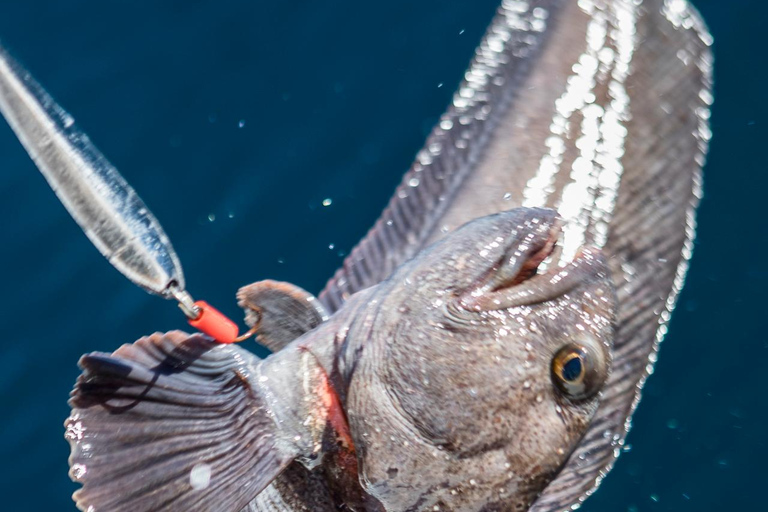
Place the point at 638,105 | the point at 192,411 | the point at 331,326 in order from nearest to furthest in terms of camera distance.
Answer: the point at 192,411
the point at 331,326
the point at 638,105

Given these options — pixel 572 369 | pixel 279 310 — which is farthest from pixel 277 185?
pixel 572 369

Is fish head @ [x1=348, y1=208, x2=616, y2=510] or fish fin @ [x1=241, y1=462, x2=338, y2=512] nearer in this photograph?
fish head @ [x1=348, y1=208, x2=616, y2=510]

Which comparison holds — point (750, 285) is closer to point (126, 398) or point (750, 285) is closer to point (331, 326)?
point (331, 326)

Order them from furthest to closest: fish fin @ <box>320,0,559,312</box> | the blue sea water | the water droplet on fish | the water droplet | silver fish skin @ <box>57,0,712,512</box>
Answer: the blue sea water < fish fin @ <box>320,0,559,312</box> < silver fish skin @ <box>57,0,712,512</box> < the water droplet < the water droplet on fish

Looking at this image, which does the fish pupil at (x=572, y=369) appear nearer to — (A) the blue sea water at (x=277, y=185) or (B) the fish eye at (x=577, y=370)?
(B) the fish eye at (x=577, y=370)

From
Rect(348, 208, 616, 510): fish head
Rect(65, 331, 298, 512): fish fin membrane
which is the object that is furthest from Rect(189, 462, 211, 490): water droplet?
Rect(348, 208, 616, 510): fish head

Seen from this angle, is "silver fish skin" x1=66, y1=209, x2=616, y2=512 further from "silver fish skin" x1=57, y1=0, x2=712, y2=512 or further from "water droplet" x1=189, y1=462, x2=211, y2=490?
"silver fish skin" x1=57, y1=0, x2=712, y2=512

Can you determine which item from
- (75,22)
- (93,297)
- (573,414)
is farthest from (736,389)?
(75,22)
